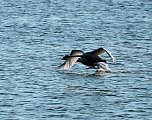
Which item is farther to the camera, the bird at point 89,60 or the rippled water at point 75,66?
the bird at point 89,60

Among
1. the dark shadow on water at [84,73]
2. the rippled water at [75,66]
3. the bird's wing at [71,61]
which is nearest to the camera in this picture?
the rippled water at [75,66]

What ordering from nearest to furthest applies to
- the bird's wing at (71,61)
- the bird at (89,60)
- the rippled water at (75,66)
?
the rippled water at (75,66) < the bird at (89,60) < the bird's wing at (71,61)

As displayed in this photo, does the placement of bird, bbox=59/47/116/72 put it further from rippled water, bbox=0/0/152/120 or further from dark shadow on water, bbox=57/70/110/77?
rippled water, bbox=0/0/152/120

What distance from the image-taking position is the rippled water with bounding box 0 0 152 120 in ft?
96.1

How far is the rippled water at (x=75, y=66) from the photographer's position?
96.1 feet

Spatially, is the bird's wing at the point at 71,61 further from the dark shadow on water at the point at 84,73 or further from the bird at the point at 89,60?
the dark shadow on water at the point at 84,73

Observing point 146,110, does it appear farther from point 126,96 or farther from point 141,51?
point 141,51

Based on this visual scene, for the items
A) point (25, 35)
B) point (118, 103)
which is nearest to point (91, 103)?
point (118, 103)

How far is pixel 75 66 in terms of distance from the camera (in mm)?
37406

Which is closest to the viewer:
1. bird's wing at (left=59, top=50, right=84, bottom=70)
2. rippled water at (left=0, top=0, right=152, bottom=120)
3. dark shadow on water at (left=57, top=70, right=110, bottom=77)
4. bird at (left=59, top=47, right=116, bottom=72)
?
rippled water at (left=0, top=0, right=152, bottom=120)

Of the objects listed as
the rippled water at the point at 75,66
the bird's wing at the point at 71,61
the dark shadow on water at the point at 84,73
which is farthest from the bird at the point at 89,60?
the rippled water at the point at 75,66

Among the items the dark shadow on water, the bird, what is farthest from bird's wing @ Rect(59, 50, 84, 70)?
the dark shadow on water

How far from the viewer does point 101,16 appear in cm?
5419

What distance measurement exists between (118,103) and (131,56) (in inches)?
351
